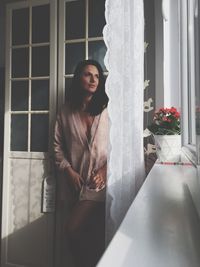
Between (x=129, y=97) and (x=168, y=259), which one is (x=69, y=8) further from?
(x=168, y=259)

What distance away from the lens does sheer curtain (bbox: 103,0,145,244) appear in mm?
888

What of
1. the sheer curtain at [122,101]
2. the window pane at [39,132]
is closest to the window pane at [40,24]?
the window pane at [39,132]

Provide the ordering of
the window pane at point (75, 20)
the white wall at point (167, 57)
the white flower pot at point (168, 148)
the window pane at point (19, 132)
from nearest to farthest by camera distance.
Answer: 1. the white flower pot at point (168, 148)
2. the white wall at point (167, 57)
3. the window pane at point (75, 20)
4. the window pane at point (19, 132)

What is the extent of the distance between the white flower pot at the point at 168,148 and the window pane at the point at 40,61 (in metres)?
1.11

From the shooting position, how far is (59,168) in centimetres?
166

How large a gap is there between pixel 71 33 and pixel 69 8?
0.63 ft

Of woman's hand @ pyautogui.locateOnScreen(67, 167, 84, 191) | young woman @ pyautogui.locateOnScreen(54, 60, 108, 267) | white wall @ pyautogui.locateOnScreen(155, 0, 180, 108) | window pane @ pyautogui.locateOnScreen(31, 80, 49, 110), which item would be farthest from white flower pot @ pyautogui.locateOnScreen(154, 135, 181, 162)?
window pane @ pyautogui.locateOnScreen(31, 80, 49, 110)

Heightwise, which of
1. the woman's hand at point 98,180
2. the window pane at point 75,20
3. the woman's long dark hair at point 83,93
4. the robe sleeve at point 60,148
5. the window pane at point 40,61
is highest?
the window pane at point 75,20

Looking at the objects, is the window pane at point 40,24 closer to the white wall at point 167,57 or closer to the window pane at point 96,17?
the window pane at point 96,17

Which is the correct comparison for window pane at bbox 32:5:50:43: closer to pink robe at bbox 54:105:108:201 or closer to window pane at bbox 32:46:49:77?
window pane at bbox 32:46:49:77

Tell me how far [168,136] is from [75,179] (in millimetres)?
731

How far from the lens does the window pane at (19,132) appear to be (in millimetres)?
1916

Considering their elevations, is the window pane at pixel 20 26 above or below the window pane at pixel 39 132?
above

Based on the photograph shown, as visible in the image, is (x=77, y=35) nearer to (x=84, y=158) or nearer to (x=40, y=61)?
(x=40, y=61)
